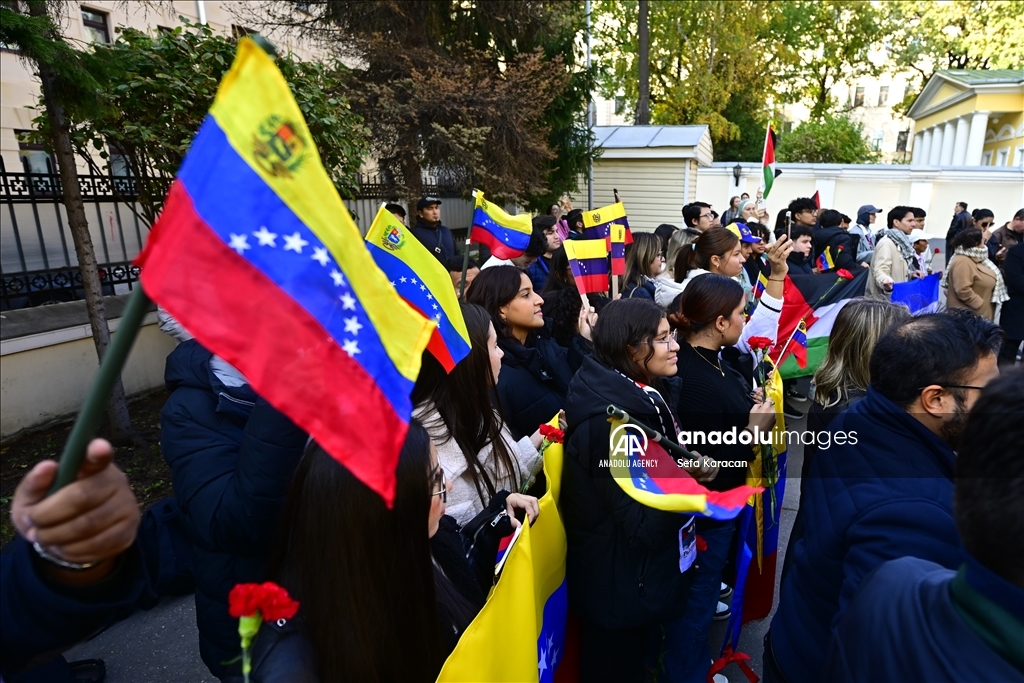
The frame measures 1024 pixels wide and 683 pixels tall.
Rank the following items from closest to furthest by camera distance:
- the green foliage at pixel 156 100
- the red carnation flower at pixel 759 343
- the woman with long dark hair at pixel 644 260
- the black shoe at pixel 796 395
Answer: the red carnation flower at pixel 759 343
the green foliage at pixel 156 100
the woman with long dark hair at pixel 644 260
the black shoe at pixel 796 395

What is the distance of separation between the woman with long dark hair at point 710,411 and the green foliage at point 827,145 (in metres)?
30.0

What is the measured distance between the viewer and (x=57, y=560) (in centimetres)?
104

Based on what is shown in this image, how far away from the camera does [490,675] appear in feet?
5.57

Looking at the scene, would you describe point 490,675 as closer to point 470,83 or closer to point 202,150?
point 202,150

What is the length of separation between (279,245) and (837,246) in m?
8.07

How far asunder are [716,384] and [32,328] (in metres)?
5.50

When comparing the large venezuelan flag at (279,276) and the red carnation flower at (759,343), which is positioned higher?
the large venezuelan flag at (279,276)

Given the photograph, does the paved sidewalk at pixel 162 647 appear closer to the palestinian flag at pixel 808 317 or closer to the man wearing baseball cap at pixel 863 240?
the palestinian flag at pixel 808 317

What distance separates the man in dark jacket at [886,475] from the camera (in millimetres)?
1492

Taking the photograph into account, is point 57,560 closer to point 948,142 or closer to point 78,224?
point 78,224

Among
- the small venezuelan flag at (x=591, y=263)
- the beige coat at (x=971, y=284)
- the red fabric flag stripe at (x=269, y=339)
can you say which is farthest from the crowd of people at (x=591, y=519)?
Result: the beige coat at (x=971, y=284)

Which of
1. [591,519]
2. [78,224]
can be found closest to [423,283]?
[591,519]

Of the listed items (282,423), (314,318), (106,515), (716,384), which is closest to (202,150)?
(314,318)

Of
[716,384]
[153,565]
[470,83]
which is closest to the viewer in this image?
[153,565]
